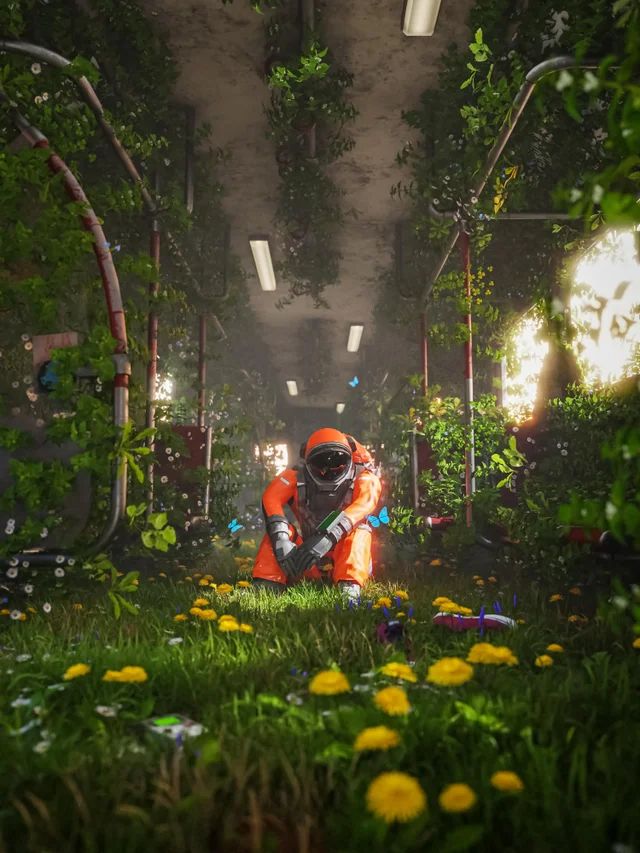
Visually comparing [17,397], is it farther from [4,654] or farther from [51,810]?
[51,810]

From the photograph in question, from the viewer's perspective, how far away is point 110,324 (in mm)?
3385

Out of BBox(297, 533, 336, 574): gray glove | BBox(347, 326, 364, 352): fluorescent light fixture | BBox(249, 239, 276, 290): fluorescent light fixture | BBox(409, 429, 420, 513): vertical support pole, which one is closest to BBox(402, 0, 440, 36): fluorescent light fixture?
BBox(297, 533, 336, 574): gray glove

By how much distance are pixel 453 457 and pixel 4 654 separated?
4.29m

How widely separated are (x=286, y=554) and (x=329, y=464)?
2.66ft

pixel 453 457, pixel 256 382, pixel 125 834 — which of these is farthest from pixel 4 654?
pixel 256 382

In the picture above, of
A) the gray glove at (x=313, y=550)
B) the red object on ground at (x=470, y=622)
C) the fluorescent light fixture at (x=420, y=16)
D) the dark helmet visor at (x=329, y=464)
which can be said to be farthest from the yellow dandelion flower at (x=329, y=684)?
the fluorescent light fixture at (x=420, y=16)

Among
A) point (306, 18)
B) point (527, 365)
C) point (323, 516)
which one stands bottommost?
point (323, 516)

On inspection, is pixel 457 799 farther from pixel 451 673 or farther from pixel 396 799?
pixel 451 673

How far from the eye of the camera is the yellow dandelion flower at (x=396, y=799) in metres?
1.13

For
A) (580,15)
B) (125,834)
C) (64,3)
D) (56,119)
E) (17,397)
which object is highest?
(64,3)

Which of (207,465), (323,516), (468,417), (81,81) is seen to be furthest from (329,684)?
(207,465)

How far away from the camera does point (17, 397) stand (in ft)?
10.7

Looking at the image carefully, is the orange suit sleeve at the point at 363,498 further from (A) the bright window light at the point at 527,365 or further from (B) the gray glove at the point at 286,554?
(A) the bright window light at the point at 527,365

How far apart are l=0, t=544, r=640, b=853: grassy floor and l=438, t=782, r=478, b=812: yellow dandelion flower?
0.13 ft
